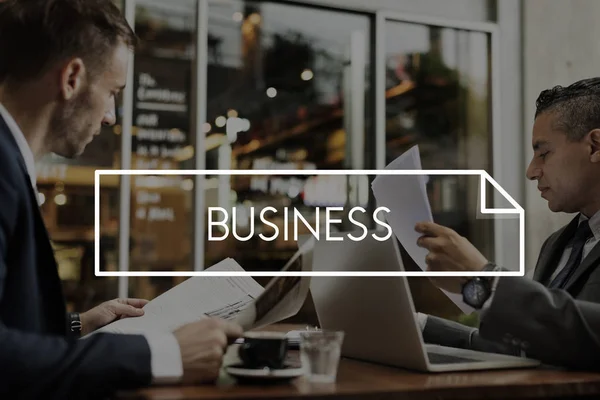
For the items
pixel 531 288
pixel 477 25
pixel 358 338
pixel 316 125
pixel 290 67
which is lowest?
pixel 358 338

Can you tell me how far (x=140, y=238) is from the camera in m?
4.14

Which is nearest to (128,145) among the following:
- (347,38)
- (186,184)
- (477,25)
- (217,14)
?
(186,184)

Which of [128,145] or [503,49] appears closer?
[128,145]

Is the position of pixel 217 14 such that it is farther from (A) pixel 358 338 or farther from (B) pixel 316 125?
(A) pixel 358 338

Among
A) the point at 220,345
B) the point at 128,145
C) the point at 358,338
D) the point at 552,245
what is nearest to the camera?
the point at 220,345

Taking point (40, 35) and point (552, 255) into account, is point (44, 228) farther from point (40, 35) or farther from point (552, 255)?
point (552, 255)

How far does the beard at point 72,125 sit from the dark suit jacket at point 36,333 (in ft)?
0.55

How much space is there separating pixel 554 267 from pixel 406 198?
70 cm

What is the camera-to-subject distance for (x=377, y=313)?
4.56 feet

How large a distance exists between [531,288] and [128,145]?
2.99m

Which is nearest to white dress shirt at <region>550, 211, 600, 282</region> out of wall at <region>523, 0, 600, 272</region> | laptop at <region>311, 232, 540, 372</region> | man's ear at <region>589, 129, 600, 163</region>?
man's ear at <region>589, 129, 600, 163</region>

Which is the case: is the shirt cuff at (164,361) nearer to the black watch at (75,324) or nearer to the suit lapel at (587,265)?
the black watch at (75,324)

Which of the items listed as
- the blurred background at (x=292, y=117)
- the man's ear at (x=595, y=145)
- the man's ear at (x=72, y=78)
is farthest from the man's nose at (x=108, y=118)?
the blurred background at (x=292, y=117)

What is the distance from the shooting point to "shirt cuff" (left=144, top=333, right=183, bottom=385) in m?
1.18
